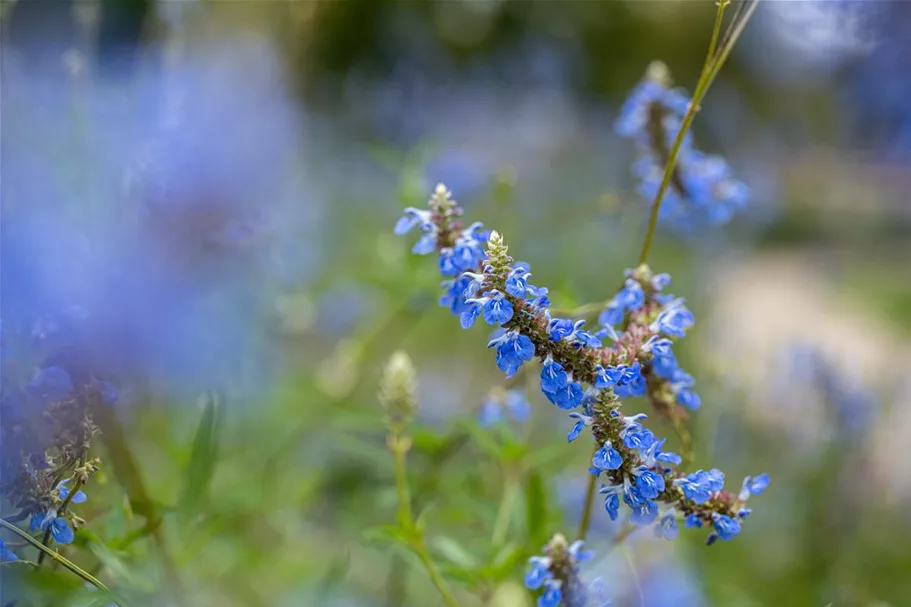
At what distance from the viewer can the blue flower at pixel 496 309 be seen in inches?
27.9

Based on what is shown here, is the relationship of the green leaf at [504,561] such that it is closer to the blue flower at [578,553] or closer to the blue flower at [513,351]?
the blue flower at [578,553]

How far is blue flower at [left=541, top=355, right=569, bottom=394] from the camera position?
72cm

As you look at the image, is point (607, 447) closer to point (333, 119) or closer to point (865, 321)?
point (333, 119)

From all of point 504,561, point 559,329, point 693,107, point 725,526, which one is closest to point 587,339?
point 559,329

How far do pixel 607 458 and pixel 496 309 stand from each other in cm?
17

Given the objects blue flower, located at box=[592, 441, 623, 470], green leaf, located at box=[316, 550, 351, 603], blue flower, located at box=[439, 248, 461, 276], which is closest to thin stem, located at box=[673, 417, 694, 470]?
blue flower, located at box=[592, 441, 623, 470]

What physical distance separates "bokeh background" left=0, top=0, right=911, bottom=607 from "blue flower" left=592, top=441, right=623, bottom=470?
0.32 metres

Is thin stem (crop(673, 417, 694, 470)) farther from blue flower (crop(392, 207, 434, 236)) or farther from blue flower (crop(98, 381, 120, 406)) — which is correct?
blue flower (crop(98, 381, 120, 406))

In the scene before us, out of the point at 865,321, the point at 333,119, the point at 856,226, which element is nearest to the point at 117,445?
the point at 333,119

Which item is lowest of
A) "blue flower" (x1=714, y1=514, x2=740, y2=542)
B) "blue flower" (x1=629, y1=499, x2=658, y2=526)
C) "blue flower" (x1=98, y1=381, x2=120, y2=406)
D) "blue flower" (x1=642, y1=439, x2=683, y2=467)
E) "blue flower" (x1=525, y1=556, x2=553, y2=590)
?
"blue flower" (x1=525, y1=556, x2=553, y2=590)

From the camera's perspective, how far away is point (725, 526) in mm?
751

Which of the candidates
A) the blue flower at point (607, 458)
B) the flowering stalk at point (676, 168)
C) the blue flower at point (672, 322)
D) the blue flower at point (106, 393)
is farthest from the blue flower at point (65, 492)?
the flowering stalk at point (676, 168)

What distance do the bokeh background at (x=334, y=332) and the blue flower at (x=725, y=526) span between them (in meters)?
0.24

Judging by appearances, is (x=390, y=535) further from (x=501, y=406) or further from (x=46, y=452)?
(x=46, y=452)
